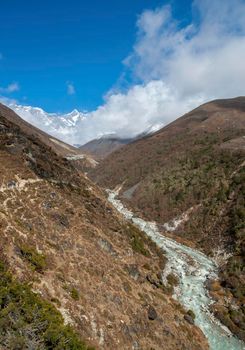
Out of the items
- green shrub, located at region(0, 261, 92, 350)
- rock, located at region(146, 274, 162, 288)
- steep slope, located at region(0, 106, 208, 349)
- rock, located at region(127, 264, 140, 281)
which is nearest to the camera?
green shrub, located at region(0, 261, 92, 350)

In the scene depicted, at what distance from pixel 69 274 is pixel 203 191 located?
55.0 metres

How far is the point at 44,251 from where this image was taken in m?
37.3

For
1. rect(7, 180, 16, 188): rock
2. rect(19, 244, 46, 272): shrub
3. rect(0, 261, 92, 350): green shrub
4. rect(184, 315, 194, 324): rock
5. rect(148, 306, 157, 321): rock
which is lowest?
rect(184, 315, 194, 324): rock

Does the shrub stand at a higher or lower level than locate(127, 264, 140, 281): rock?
higher

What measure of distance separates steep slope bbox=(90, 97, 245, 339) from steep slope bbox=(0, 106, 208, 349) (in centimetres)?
1107

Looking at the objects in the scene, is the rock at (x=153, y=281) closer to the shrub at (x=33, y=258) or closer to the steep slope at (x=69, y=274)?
the steep slope at (x=69, y=274)

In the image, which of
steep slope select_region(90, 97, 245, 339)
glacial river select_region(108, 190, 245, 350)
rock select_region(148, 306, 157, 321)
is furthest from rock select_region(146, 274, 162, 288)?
steep slope select_region(90, 97, 245, 339)

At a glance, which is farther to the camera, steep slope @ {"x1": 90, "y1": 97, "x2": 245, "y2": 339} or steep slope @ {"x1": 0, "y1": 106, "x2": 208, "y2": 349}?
steep slope @ {"x1": 90, "y1": 97, "x2": 245, "y2": 339}

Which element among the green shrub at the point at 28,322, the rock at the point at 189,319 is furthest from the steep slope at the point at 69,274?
the rock at the point at 189,319

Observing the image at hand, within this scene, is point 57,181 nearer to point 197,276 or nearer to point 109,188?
point 197,276

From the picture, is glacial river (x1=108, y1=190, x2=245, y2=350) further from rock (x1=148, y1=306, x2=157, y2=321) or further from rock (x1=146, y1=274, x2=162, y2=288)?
rock (x1=148, y1=306, x2=157, y2=321)

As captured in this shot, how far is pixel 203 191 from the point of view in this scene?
84000mm

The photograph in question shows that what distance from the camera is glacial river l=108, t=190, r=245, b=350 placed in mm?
40594

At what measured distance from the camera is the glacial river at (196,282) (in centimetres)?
4059
